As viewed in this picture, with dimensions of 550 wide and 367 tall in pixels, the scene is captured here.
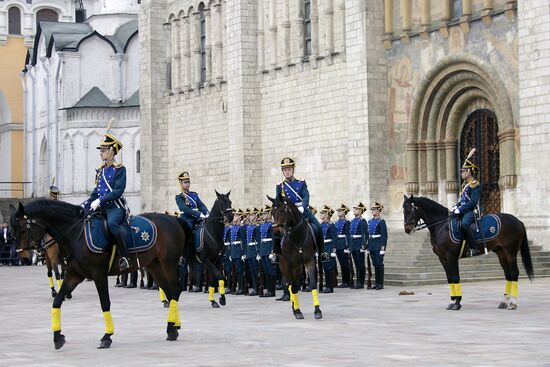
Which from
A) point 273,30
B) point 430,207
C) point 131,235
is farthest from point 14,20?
point 131,235

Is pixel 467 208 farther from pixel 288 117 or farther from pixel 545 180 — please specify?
pixel 288 117

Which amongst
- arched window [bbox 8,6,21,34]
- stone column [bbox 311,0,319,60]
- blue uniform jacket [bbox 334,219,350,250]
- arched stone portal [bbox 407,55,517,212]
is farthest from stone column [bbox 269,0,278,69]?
arched window [bbox 8,6,21,34]

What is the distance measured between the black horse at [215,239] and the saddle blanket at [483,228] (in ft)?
14.7

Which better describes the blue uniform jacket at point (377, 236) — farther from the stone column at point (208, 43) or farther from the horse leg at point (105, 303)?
the stone column at point (208, 43)

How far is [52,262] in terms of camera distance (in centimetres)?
2344

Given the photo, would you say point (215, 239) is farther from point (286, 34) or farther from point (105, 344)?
point (286, 34)

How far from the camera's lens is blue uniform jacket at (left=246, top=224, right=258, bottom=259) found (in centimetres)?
2370

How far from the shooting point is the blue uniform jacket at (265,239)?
2303 cm

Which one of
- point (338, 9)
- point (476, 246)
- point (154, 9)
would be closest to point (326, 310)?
point (476, 246)

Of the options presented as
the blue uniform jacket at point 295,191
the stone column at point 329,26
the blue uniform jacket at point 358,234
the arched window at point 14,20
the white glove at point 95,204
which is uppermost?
the arched window at point 14,20

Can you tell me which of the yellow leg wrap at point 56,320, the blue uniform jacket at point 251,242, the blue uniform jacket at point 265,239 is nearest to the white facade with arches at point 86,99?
the blue uniform jacket at point 251,242

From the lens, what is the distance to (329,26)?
34.6 meters

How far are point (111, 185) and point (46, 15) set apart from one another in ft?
176

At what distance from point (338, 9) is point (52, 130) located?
1001 inches
